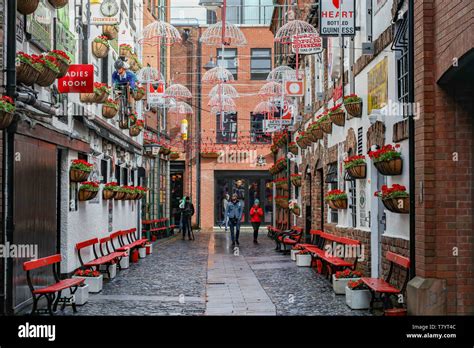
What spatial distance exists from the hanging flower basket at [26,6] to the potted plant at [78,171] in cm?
411

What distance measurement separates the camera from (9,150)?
10867mm

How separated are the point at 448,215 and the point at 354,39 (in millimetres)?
6918

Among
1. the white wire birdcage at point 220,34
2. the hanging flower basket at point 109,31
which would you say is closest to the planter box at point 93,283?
the hanging flower basket at point 109,31

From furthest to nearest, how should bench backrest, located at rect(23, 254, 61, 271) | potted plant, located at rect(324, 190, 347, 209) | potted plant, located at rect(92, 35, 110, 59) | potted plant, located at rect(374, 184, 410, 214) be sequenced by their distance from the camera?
potted plant, located at rect(92, 35, 110, 59) < potted plant, located at rect(324, 190, 347, 209) < potted plant, located at rect(374, 184, 410, 214) < bench backrest, located at rect(23, 254, 61, 271)

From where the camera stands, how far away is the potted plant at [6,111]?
977 cm

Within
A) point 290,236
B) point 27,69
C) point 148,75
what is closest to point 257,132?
point 148,75

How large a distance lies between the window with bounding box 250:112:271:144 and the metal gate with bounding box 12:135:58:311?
94.9 ft

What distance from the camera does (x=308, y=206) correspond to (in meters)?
24.7

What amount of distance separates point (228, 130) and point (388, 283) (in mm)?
31557

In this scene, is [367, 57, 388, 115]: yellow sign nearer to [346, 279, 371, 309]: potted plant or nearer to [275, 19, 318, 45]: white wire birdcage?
[346, 279, 371, 309]: potted plant

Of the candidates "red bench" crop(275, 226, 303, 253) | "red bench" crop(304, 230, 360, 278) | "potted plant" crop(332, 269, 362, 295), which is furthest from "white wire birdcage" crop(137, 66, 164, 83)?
"potted plant" crop(332, 269, 362, 295)

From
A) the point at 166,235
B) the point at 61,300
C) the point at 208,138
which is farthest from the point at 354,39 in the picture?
the point at 208,138

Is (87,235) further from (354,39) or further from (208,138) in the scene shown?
(208,138)

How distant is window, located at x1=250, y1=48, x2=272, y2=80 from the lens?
1721 inches
